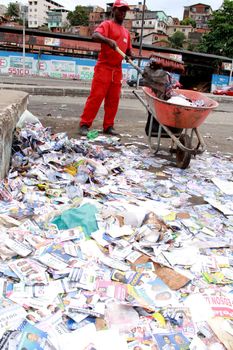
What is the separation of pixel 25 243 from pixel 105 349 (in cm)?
83

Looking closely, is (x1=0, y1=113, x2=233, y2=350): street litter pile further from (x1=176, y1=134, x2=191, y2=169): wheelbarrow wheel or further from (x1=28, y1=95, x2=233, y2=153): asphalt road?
(x1=28, y1=95, x2=233, y2=153): asphalt road

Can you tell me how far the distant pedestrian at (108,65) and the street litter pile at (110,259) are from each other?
4.96ft

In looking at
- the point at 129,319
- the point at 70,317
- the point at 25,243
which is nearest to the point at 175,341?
the point at 129,319

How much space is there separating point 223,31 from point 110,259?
37.9 m

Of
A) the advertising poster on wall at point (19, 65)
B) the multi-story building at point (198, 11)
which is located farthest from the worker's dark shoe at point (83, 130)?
the multi-story building at point (198, 11)

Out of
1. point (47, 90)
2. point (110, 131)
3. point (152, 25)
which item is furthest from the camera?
point (152, 25)

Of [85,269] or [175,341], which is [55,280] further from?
[175,341]

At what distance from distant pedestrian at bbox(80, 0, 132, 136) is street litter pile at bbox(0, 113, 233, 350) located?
59.5 inches

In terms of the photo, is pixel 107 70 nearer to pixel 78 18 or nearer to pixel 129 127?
pixel 129 127

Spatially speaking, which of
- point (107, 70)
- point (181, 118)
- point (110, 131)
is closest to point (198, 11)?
point (110, 131)

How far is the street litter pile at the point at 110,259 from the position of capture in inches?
59.7

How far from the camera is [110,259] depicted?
2.01 meters

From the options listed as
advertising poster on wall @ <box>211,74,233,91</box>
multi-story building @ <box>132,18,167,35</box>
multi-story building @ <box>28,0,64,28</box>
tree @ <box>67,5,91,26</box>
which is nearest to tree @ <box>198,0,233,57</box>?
advertising poster on wall @ <box>211,74,233,91</box>

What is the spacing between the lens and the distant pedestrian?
450cm
